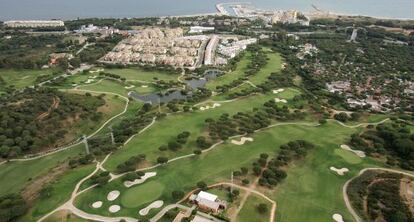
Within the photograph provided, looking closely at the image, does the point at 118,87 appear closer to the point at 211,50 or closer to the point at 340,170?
the point at 211,50

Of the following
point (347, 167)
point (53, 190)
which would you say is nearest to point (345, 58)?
point (347, 167)

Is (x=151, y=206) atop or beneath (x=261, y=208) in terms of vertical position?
beneath

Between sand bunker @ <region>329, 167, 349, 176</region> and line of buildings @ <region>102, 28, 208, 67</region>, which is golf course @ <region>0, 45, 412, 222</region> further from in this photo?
line of buildings @ <region>102, 28, 208, 67</region>

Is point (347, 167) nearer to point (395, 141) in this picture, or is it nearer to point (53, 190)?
point (395, 141)

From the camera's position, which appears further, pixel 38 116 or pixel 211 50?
pixel 211 50

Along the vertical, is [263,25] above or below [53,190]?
above

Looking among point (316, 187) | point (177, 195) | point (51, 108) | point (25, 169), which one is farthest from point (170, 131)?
point (51, 108)

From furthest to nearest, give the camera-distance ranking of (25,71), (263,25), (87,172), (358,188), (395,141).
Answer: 1. (263,25)
2. (25,71)
3. (395,141)
4. (87,172)
5. (358,188)
